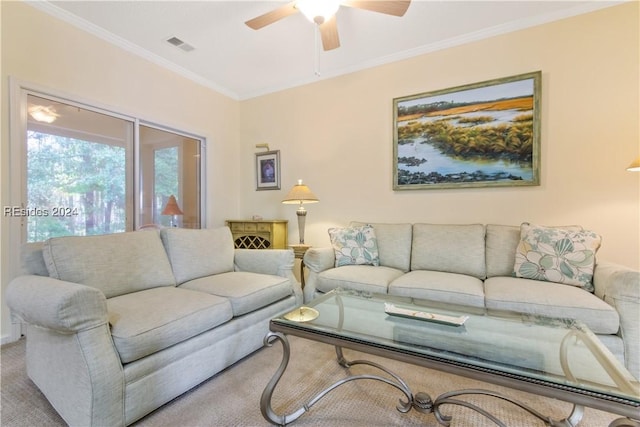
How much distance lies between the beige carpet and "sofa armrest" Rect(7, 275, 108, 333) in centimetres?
54

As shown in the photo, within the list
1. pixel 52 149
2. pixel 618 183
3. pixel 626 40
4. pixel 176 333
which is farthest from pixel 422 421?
pixel 52 149

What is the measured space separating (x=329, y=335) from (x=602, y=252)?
2571 mm

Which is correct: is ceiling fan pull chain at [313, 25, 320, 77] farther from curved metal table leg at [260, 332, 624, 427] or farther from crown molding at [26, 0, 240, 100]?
curved metal table leg at [260, 332, 624, 427]

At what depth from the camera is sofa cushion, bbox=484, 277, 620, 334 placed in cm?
166

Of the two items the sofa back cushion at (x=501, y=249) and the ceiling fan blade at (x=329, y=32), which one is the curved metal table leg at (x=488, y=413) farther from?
the ceiling fan blade at (x=329, y=32)

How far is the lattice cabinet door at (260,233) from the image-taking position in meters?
3.56

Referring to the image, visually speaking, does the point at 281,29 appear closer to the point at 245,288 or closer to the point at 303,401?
the point at 245,288

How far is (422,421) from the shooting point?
1400 millimetres

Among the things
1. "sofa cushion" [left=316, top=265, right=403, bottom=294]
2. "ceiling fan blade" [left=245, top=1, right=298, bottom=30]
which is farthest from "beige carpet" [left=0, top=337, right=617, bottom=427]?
"ceiling fan blade" [left=245, top=1, right=298, bottom=30]

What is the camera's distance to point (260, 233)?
3645 mm

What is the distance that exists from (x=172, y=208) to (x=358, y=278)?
96.6 inches

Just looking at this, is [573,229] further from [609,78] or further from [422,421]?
[422,421]

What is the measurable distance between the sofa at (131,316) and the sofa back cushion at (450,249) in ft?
4.02

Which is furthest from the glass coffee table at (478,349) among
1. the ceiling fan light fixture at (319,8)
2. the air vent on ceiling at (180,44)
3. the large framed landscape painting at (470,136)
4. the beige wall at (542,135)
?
the air vent on ceiling at (180,44)
